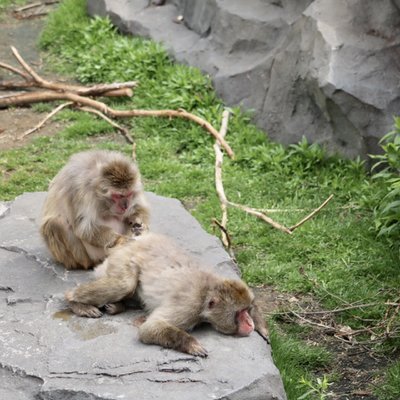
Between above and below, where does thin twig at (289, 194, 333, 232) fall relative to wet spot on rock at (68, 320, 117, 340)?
below

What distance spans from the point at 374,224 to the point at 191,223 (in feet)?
7.44

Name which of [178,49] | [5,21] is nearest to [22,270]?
[178,49]

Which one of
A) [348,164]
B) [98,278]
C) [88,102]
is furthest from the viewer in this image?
[88,102]

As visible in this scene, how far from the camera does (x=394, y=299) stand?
7.58 m

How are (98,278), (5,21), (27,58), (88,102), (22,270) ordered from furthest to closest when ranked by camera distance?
(5,21) → (27,58) → (88,102) → (22,270) → (98,278)

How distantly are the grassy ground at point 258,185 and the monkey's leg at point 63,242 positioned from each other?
65.2 inches

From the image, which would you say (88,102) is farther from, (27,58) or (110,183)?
(110,183)

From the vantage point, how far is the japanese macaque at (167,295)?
5395 millimetres

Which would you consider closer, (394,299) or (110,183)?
(110,183)

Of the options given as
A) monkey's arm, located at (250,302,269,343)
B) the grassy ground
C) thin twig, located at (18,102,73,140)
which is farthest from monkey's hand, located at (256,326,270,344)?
thin twig, located at (18,102,73,140)

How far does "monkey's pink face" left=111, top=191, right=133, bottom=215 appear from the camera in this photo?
20.9 feet

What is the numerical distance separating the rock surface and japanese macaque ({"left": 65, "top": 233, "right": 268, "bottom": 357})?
4.06 m

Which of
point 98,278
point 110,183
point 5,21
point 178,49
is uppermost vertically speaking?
point 110,183

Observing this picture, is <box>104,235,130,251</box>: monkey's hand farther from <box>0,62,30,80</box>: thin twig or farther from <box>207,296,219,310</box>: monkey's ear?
<box>0,62,30,80</box>: thin twig
